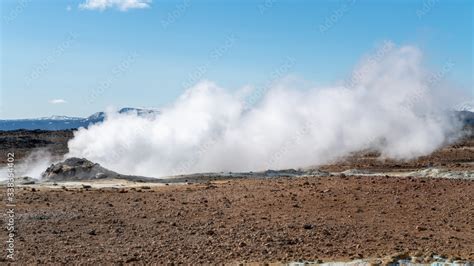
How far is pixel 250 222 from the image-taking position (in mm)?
18719

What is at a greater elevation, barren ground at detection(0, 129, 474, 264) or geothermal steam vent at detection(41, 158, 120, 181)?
geothermal steam vent at detection(41, 158, 120, 181)

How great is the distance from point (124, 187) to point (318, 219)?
537 inches

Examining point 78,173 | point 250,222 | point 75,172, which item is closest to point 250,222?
point 250,222

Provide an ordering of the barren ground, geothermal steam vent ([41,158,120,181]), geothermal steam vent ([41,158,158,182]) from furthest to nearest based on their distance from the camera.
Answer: geothermal steam vent ([41,158,120,181]) < geothermal steam vent ([41,158,158,182]) < the barren ground

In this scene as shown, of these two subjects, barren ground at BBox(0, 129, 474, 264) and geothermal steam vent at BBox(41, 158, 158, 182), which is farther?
geothermal steam vent at BBox(41, 158, 158, 182)

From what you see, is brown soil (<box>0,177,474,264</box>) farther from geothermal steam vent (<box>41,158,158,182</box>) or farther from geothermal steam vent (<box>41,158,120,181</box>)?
geothermal steam vent (<box>41,158,120,181</box>)

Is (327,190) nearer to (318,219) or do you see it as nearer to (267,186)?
Answer: (267,186)

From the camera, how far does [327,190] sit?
Answer: 81.1 ft

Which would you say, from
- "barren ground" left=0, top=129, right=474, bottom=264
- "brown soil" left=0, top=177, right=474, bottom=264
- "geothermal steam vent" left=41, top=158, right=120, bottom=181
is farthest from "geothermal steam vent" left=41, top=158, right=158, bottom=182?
"brown soil" left=0, top=177, right=474, bottom=264

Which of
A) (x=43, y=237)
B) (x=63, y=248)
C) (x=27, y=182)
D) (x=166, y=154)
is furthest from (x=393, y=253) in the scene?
(x=166, y=154)

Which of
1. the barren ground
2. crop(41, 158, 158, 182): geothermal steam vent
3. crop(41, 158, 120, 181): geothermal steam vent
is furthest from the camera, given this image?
crop(41, 158, 120, 181): geothermal steam vent

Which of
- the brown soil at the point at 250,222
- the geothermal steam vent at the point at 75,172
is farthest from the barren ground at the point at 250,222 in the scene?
the geothermal steam vent at the point at 75,172

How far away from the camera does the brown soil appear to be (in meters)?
14.8

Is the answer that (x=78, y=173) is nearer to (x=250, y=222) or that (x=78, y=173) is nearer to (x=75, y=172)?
(x=75, y=172)
